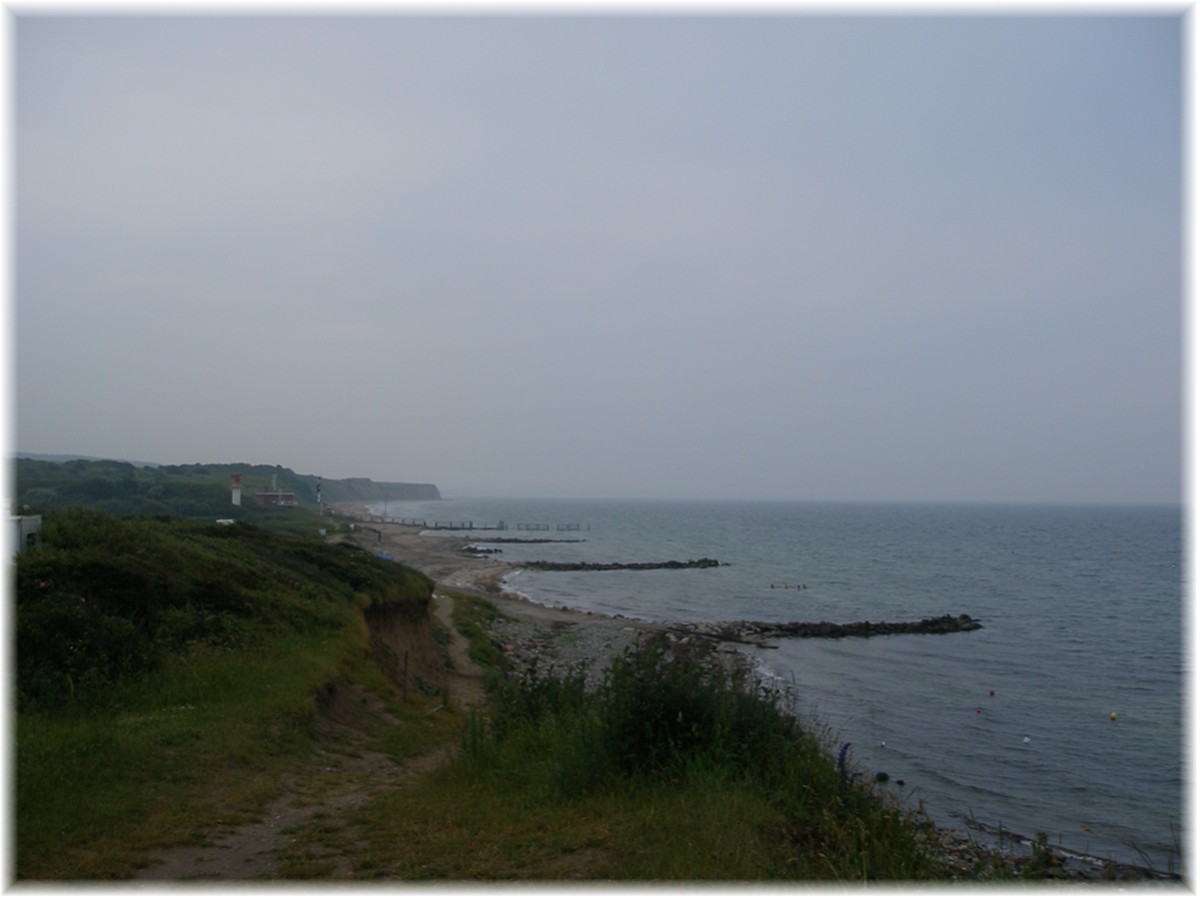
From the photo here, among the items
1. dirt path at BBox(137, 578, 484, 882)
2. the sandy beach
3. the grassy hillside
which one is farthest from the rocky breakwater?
dirt path at BBox(137, 578, 484, 882)

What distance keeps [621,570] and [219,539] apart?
5668cm

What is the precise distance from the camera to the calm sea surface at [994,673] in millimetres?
18156

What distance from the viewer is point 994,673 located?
32.6 meters

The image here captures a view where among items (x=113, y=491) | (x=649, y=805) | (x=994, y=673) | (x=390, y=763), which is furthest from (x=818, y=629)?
(x=113, y=491)

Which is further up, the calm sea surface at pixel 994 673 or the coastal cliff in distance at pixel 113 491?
the coastal cliff in distance at pixel 113 491

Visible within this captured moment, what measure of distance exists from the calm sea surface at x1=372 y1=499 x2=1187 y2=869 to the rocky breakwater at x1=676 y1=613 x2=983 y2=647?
1370 millimetres

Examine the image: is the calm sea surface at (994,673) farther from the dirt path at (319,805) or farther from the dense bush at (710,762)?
the dirt path at (319,805)

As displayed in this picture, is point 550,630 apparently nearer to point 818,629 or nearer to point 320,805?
point 818,629

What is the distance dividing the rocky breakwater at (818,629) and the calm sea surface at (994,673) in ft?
4.49

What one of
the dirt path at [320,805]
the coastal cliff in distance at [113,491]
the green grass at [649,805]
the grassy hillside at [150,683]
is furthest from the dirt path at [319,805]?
the coastal cliff in distance at [113,491]

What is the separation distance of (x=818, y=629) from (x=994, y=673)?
11.3 m

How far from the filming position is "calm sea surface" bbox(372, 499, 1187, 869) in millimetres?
18156

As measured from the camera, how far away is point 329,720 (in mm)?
14172

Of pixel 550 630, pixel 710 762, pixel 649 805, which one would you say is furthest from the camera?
pixel 550 630
